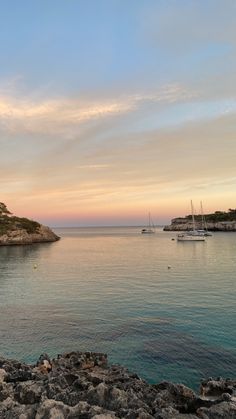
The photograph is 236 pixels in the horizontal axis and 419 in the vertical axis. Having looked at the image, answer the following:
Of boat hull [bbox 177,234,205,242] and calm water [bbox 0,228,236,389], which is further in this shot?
boat hull [bbox 177,234,205,242]

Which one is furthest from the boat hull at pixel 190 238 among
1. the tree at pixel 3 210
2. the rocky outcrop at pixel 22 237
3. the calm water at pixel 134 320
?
the calm water at pixel 134 320

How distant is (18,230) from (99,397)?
361ft

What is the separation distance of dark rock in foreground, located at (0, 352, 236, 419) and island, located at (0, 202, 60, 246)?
101 m

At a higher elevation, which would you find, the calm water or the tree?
the tree

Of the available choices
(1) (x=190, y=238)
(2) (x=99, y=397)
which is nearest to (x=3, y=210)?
(1) (x=190, y=238)

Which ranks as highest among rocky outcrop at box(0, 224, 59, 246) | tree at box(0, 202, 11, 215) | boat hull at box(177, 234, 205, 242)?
tree at box(0, 202, 11, 215)

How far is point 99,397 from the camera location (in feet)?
38.0

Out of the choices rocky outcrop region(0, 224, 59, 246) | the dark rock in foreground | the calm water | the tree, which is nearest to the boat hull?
rocky outcrop region(0, 224, 59, 246)

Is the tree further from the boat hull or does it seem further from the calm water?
the calm water

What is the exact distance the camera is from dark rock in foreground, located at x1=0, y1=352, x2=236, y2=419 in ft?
33.9

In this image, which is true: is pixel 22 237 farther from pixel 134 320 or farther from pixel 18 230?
pixel 134 320

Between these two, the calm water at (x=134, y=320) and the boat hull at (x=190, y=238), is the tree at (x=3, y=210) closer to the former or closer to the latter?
the boat hull at (x=190, y=238)

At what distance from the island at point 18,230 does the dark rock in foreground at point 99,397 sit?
101479mm

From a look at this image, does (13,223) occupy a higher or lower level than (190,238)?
higher
